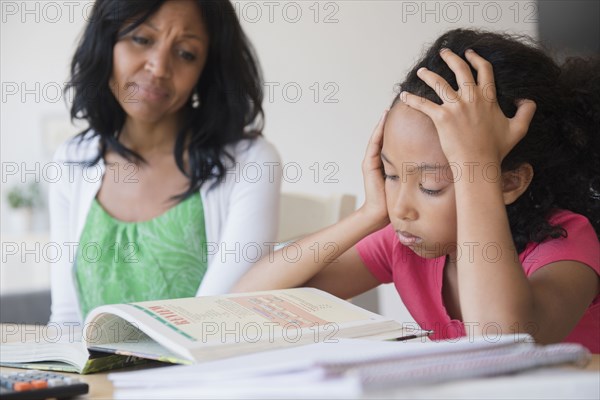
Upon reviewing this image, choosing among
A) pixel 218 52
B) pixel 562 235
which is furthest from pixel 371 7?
pixel 562 235

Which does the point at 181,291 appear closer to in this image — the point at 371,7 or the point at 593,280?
the point at 593,280

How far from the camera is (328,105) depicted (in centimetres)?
323

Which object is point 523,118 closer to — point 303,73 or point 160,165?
point 160,165

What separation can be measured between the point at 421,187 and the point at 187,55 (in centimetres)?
83

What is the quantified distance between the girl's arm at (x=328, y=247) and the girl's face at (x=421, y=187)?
11cm

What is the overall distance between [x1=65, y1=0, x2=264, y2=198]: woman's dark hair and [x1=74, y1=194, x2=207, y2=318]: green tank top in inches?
3.3

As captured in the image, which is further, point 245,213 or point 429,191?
point 245,213

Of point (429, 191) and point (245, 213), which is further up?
point (429, 191)

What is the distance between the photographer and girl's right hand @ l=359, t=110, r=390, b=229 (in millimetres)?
1168

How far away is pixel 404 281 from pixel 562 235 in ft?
0.91

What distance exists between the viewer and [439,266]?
117 centimetres

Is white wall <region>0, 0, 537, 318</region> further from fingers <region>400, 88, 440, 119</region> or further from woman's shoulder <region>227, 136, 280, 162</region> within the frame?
fingers <region>400, 88, 440, 119</region>

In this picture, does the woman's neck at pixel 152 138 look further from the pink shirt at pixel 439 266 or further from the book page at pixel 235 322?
the book page at pixel 235 322

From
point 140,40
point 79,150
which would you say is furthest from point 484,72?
point 79,150
